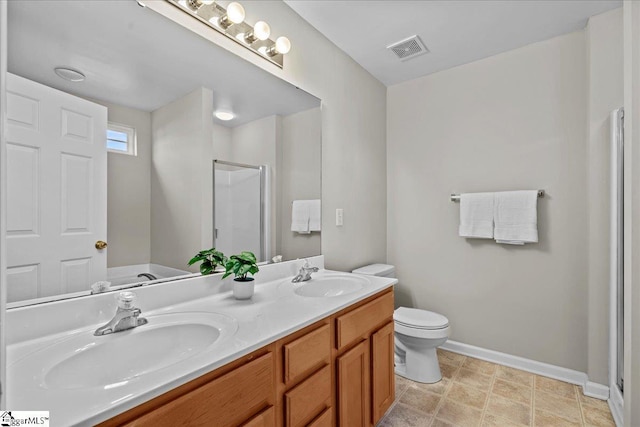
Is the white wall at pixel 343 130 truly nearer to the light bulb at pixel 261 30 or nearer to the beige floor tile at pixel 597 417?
the light bulb at pixel 261 30

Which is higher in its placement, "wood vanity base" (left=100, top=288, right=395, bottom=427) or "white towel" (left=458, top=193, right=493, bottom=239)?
"white towel" (left=458, top=193, right=493, bottom=239)

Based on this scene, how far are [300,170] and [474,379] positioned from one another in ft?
6.39

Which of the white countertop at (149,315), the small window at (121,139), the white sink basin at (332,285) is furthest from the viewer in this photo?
the white sink basin at (332,285)

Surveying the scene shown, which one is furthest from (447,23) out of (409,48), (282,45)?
(282,45)

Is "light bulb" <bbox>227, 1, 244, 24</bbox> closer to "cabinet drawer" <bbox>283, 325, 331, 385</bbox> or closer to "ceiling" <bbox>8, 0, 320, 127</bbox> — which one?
"ceiling" <bbox>8, 0, 320, 127</bbox>

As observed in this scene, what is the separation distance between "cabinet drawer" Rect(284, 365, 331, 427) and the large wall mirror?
67 centimetres

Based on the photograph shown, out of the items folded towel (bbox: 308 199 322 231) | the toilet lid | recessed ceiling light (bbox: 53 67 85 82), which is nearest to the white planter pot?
folded towel (bbox: 308 199 322 231)

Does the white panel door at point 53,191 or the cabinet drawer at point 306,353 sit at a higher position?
the white panel door at point 53,191

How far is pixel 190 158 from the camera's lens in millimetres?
1318

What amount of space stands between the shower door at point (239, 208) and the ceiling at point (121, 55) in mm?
268

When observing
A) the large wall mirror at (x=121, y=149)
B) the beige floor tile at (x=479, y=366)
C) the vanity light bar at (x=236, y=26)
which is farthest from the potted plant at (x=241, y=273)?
the beige floor tile at (x=479, y=366)

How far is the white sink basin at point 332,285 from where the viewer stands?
164 centimetres

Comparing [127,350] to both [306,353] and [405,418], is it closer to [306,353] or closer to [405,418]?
[306,353]

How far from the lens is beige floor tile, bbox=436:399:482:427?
167cm
